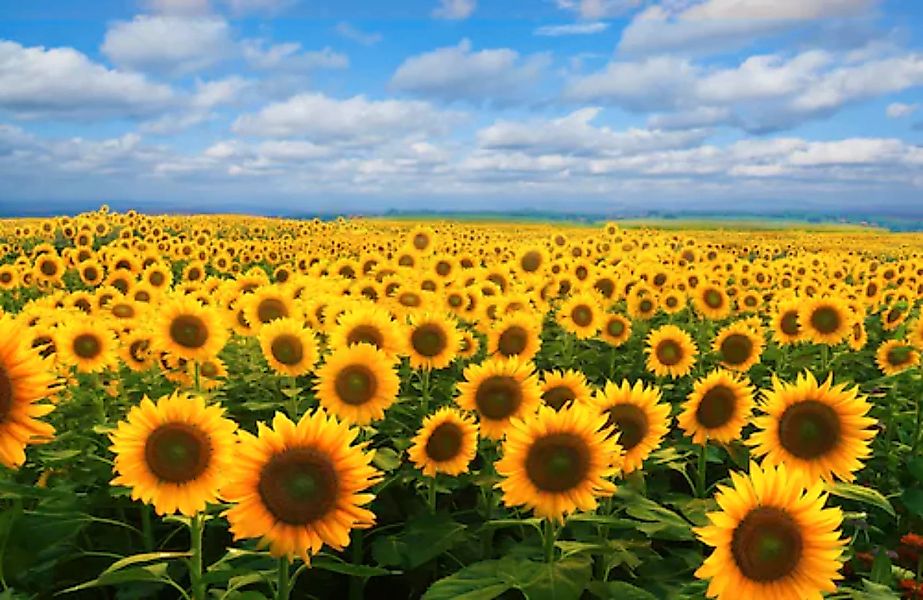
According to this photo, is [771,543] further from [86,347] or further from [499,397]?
[86,347]

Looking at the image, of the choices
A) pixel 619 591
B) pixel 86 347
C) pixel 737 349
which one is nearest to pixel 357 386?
pixel 619 591

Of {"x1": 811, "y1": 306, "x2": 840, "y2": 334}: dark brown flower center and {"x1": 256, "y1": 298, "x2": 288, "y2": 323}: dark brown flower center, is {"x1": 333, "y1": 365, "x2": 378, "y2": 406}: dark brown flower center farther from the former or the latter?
{"x1": 811, "y1": 306, "x2": 840, "y2": 334}: dark brown flower center

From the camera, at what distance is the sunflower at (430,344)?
6859 mm

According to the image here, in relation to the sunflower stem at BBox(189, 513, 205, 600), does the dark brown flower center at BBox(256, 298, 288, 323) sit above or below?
above

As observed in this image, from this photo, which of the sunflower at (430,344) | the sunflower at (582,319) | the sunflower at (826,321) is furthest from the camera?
the sunflower at (582,319)

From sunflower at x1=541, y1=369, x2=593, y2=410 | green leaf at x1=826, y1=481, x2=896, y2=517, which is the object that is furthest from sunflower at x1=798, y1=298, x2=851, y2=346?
green leaf at x1=826, y1=481, x2=896, y2=517

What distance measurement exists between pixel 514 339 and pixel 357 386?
234cm

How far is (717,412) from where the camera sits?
208 inches

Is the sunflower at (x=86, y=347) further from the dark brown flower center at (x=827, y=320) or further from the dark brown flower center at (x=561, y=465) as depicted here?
the dark brown flower center at (x=827, y=320)

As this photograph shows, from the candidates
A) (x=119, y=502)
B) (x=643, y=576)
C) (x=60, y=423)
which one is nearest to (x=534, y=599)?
(x=643, y=576)

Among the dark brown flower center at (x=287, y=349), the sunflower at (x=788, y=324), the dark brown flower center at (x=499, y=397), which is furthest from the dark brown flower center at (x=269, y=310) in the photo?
the sunflower at (x=788, y=324)

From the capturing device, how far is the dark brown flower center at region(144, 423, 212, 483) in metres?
3.67

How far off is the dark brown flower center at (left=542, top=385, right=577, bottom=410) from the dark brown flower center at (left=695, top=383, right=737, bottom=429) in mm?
889

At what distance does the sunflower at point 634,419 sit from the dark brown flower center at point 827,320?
586 centimetres
